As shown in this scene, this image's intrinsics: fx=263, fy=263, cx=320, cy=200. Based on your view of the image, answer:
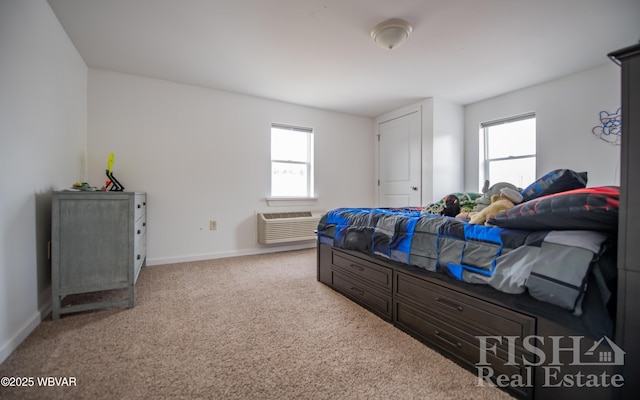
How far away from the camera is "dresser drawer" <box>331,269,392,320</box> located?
72.2 inches

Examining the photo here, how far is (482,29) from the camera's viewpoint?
2293 millimetres

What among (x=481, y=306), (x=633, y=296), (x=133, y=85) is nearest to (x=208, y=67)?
(x=133, y=85)

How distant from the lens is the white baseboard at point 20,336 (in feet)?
4.54

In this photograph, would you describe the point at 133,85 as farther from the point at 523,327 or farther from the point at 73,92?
the point at 523,327

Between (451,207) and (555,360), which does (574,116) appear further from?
(555,360)

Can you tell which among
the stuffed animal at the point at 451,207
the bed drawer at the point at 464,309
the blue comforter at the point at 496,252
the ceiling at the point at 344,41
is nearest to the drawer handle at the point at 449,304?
the bed drawer at the point at 464,309

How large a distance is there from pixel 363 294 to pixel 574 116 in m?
3.33

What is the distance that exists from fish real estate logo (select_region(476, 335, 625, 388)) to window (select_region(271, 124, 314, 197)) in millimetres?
3371

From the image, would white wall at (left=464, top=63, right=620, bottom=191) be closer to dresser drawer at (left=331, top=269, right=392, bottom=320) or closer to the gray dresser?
dresser drawer at (left=331, top=269, right=392, bottom=320)

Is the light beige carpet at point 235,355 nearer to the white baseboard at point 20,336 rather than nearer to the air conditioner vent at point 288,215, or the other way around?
the white baseboard at point 20,336

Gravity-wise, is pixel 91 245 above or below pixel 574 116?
below

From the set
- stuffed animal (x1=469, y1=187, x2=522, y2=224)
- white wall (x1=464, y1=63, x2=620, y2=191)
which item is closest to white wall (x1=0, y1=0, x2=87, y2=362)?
stuffed animal (x1=469, y1=187, x2=522, y2=224)

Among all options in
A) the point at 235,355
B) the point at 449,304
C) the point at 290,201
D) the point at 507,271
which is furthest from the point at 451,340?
the point at 290,201

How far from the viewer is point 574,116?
3094mm
